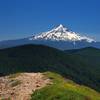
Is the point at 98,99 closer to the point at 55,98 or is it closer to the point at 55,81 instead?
the point at 55,98

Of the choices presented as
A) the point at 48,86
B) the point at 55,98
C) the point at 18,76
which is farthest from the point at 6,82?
the point at 55,98

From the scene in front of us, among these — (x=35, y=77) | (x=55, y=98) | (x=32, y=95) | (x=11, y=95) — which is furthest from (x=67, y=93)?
(x=35, y=77)

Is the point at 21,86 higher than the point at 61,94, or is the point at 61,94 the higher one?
the point at 61,94

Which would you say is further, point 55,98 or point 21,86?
point 21,86

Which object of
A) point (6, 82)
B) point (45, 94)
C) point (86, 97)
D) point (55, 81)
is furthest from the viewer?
point (6, 82)

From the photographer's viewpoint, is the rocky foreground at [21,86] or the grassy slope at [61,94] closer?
the grassy slope at [61,94]

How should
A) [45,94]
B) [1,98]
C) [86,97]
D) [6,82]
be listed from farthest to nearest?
[6,82] → [1,98] → [45,94] → [86,97]

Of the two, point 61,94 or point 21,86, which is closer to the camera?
point 61,94

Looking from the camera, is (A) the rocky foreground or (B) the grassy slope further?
(A) the rocky foreground
